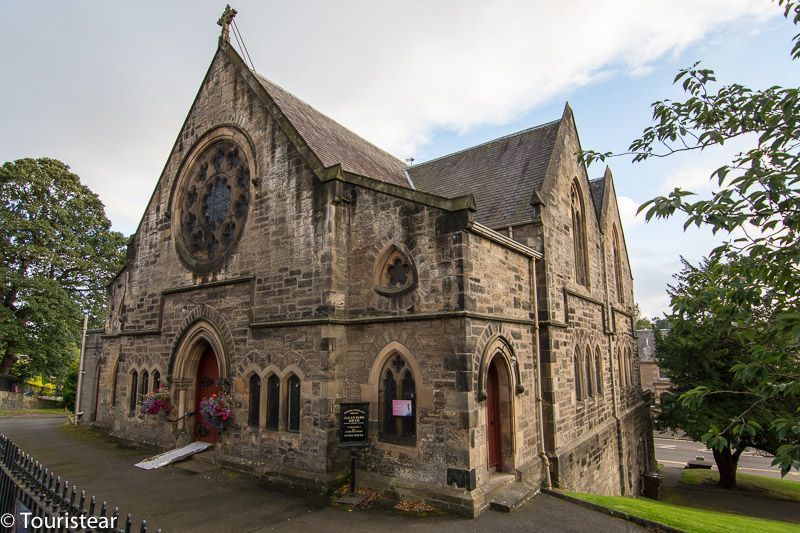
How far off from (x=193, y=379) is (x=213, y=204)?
5.07m

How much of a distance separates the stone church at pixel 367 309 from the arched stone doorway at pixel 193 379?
6 centimetres

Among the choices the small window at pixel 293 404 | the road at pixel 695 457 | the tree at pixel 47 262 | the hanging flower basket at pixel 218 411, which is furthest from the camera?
the road at pixel 695 457

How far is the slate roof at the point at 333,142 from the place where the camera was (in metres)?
12.2

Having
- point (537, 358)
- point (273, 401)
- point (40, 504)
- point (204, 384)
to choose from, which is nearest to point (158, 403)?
point (204, 384)

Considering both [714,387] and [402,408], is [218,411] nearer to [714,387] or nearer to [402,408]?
[402,408]

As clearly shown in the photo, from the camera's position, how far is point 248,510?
8.05 metres

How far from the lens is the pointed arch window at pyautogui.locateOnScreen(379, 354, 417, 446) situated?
877 centimetres

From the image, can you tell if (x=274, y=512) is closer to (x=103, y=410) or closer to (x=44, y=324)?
(x=103, y=410)

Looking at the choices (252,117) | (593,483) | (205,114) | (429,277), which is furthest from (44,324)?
(593,483)

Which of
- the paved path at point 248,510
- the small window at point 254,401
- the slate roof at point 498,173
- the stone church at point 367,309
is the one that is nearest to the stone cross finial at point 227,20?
the stone church at point 367,309

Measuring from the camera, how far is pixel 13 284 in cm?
2425

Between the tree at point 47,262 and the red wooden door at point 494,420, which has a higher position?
the tree at point 47,262

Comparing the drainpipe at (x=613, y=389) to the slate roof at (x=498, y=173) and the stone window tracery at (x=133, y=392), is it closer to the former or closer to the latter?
the slate roof at (x=498, y=173)

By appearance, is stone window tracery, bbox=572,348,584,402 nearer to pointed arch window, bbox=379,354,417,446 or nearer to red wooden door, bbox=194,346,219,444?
pointed arch window, bbox=379,354,417,446
